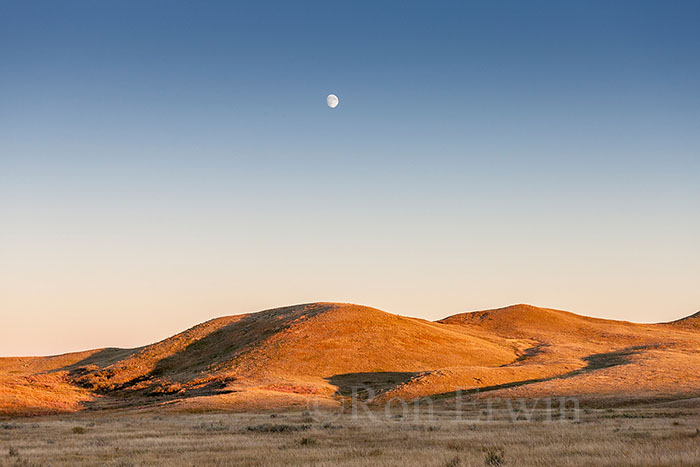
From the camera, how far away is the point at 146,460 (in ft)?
54.5

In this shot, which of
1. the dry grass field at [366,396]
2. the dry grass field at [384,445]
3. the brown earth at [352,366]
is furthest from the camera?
the brown earth at [352,366]

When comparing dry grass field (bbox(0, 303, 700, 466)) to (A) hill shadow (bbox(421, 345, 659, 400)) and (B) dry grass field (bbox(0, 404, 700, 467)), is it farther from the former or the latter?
(A) hill shadow (bbox(421, 345, 659, 400))

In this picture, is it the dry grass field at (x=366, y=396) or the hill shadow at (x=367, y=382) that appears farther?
the hill shadow at (x=367, y=382)

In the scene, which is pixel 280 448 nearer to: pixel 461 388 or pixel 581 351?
pixel 461 388

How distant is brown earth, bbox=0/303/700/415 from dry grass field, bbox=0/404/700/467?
20152mm

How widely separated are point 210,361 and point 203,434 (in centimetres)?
6469

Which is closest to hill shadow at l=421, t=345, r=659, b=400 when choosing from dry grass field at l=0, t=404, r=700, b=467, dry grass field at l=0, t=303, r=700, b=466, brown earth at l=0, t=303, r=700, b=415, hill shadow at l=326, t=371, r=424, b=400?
brown earth at l=0, t=303, r=700, b=415

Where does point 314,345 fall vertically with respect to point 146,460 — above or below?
above

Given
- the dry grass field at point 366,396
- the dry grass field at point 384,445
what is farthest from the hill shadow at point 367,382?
the dry grass field at point 384,445

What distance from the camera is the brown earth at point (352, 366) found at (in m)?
52.2

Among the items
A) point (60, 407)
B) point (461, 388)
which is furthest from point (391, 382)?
point (60, 407)

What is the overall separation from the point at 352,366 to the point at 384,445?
5456 cm

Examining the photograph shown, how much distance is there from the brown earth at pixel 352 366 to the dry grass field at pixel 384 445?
2015cm

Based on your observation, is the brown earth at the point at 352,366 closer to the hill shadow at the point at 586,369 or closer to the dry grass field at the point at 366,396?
the hill shadow at the point at 586,369
